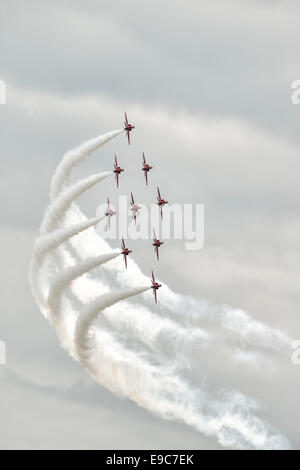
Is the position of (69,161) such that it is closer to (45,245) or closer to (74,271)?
(45,245)

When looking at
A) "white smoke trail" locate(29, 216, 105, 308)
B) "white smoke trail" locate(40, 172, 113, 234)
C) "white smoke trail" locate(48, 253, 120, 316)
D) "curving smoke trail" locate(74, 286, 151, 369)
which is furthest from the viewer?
"white smoke trail" locate(40, 172, 113, 234)

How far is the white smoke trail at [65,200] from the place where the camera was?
11212 centimetres

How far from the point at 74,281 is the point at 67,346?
8.24 metres

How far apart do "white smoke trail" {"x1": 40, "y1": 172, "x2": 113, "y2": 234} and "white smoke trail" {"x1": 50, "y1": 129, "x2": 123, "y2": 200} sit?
6.51ft

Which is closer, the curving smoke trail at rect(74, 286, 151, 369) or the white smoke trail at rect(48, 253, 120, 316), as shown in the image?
the curving smoke trail at rect(74, 286, 151, 369)

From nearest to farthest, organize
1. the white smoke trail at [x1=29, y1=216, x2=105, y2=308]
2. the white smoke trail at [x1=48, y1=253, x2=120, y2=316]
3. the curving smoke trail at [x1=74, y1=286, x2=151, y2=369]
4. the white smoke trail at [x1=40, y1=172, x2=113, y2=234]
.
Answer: the curving smoke trail at [x1=74, y1=286, x2=151, y2=369], the white smoke trail at [x1=48, y1=253, x2=120, y2=316], the white smoke trail at [x1=29, y1=216, x2=105, y2=308], the white smoke trail at [x1=40, y1=172, x2=113, y2=234]

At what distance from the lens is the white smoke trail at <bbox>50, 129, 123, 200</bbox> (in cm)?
11375

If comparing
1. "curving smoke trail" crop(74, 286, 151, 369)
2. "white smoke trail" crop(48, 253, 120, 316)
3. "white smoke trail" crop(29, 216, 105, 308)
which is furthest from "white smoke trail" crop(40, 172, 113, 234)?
"curving smoke trail" crop(74, 286, 151, 369)

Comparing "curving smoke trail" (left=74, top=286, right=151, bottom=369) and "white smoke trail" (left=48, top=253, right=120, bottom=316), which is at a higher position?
"white smoke trail" (left=48, top=253, right=120, bottom=316)

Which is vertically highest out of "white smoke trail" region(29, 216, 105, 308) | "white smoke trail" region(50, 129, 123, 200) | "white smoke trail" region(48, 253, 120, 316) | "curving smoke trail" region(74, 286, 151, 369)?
"white smoke trail" region(50, 129, 123, 200)

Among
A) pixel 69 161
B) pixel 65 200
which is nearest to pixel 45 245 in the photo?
pixel 65 200

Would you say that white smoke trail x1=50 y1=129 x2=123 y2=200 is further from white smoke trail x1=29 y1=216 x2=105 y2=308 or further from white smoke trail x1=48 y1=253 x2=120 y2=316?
white smoke trail x1=48 y1=253 x2=120 y2=316

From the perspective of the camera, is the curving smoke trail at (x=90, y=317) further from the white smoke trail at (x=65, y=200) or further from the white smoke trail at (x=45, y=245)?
the white smoke trail at (x=65, y=200)
